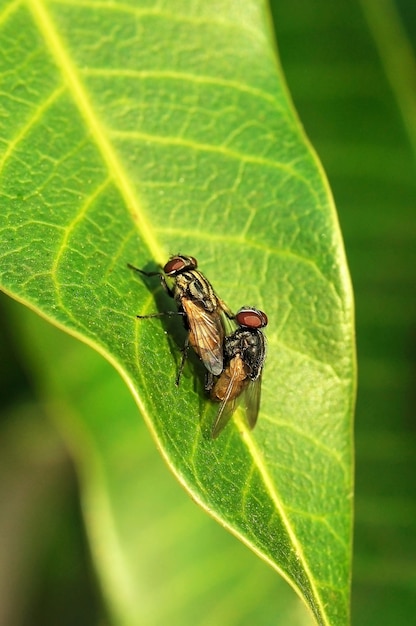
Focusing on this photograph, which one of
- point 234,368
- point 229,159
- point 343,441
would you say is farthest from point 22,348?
point 343,441

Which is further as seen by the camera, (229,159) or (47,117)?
(229,159)

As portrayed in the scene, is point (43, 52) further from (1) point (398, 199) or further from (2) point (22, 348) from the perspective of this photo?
(1) point (398, 199)

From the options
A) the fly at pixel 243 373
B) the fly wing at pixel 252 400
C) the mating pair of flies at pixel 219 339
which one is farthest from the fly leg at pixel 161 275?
the fly wing at pixel 252 400

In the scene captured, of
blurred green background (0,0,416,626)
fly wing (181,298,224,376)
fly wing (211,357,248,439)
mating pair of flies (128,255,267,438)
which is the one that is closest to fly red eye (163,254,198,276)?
mating pair of flies (128,255,267,438)

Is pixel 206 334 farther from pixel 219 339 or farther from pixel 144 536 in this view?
pixel 144 536

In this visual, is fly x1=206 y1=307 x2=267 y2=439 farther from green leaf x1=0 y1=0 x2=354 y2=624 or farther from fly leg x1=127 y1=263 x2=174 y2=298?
fly leg x1=127 y1=263 x2=174 y2=298

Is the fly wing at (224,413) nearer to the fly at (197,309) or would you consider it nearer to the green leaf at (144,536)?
the fly at (197,309)

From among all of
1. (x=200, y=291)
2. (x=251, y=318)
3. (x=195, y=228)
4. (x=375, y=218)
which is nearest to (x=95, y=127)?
(x=195, y=228)
